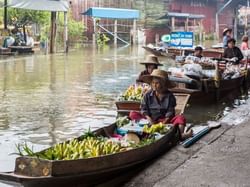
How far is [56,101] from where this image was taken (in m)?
12.2

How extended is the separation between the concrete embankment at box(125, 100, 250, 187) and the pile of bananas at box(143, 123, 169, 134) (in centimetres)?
34

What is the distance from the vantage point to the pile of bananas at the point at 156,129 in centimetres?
716

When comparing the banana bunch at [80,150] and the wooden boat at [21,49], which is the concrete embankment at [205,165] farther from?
the wooden boat at [21,49]

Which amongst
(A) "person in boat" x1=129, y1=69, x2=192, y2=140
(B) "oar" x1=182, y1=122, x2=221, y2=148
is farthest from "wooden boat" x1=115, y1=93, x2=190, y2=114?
(A) "person in boat" x1=129, y1=69, x2=192, y2=140

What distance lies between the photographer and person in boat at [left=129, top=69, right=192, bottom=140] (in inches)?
303

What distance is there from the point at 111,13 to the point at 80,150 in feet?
95.8

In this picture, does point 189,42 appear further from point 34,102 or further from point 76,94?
point 34,102

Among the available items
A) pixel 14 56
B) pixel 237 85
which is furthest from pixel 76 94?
pixel 14 56

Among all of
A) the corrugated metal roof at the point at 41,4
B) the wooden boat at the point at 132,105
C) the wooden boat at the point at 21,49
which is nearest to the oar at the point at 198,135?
the wooden boat at the point at 132,105

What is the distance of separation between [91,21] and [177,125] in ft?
101

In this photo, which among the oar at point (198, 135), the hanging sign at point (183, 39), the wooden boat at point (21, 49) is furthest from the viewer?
the wooden boat at point (21, 49)

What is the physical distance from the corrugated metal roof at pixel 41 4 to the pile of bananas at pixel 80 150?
1923 centimetres

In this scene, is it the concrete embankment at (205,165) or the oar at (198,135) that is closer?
the concrete embankment at (205,165)

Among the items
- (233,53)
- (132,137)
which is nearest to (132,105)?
(132,137)
